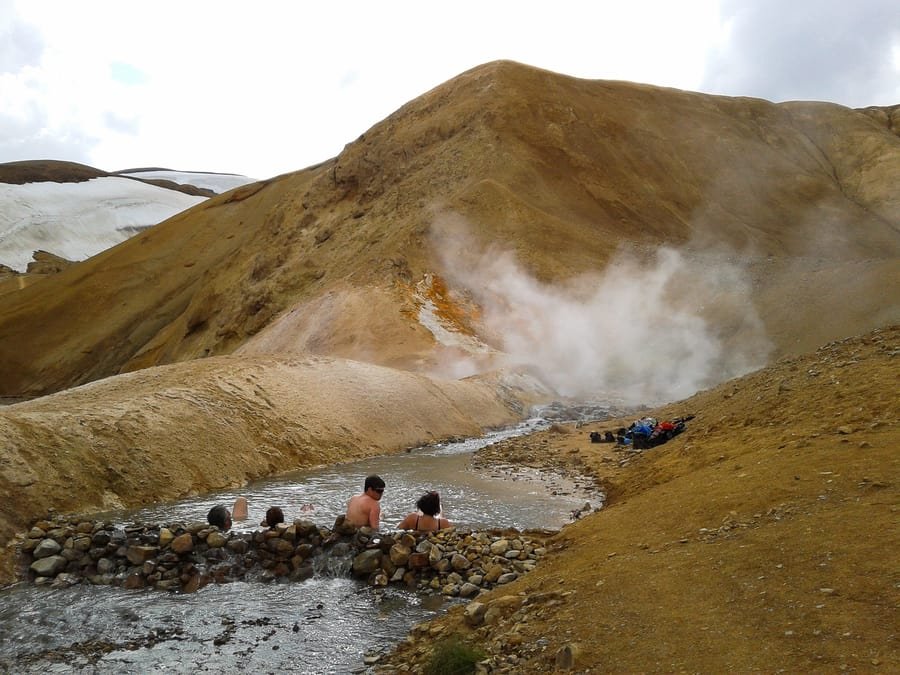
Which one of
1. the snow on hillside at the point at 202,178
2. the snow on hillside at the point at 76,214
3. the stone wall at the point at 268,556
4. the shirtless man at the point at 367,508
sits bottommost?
the stone wall at the point at 268,556

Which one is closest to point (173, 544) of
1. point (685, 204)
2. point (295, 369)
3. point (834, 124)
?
point (295, 369)

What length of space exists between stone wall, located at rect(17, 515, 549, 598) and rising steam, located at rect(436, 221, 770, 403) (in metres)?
18.3

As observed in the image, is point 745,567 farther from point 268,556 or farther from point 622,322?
point 622,322

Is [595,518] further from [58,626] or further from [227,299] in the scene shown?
[227,299]

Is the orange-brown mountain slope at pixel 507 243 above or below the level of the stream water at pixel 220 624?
above

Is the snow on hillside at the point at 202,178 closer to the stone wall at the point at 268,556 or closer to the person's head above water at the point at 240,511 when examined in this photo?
the person's head above water at the point at 240,511

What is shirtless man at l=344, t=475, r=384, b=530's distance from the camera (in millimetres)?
9570

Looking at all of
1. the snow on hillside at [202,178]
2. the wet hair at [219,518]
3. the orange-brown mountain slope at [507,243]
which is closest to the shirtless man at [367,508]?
the wet hair at [219,518]

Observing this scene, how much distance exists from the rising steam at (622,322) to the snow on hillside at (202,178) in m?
102

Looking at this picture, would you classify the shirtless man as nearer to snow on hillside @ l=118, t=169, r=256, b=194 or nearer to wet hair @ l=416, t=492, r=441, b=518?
wet hair @ l=416, t=492, r=441, b=518

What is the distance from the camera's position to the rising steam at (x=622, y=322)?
2806 cm

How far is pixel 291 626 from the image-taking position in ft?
24.7

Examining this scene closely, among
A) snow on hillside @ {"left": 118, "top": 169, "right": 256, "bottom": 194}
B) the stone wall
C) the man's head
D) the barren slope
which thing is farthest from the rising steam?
snow on hillside @ {"left": 118, "top": 169, "right": 256, "bottom": 194}

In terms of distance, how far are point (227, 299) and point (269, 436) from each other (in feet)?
92.6
